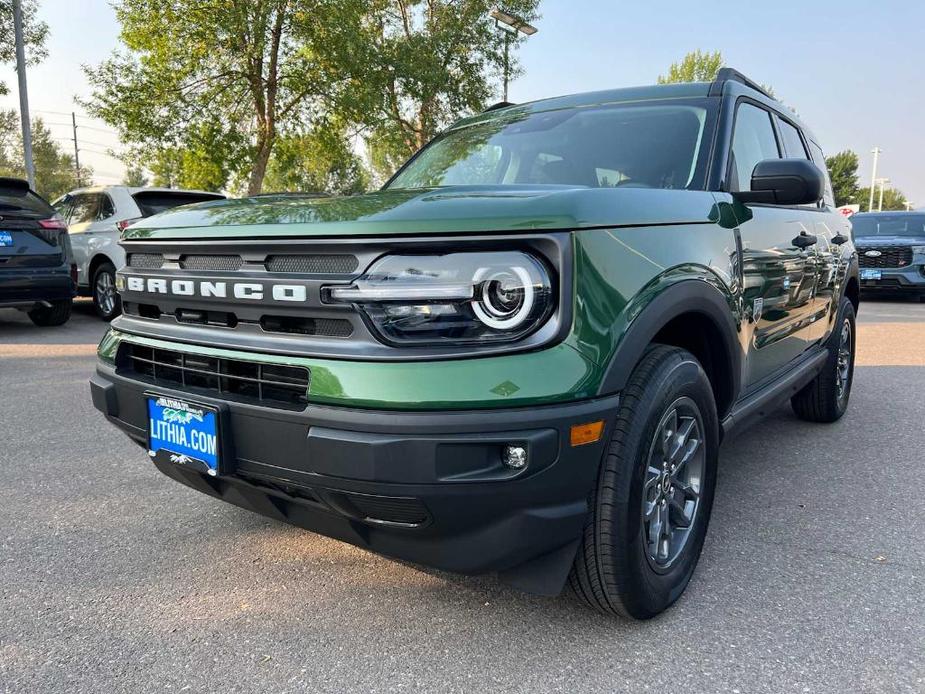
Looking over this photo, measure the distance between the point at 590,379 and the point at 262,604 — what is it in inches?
50.5

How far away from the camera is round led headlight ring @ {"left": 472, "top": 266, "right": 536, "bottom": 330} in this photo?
5.38ft

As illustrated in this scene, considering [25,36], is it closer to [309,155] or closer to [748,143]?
[309,155]

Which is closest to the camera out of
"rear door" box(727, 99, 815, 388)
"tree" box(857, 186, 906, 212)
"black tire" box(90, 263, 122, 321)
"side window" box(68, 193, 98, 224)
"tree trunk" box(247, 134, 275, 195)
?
"rear door" box(727, 99, 815, 388)

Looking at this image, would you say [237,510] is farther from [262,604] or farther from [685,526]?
[685,526]

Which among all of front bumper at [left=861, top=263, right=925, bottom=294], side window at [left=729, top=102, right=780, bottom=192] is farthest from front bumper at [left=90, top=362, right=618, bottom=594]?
front bumper at [left=861, top=263, right=925, bottom=294]

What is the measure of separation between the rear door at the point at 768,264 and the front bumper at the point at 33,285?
689 centimetres

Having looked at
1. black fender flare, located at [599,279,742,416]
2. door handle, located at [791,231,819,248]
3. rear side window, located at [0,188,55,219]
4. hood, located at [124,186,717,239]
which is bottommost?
black fender flare, located at [599,279,742,416]

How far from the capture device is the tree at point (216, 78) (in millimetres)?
13305

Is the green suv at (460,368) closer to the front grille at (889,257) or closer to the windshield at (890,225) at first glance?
the front grille at (889,257)

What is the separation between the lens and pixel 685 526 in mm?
2246

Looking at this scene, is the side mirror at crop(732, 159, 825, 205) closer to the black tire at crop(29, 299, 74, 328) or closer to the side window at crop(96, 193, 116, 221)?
the black tire at crop(29, 299, 74, 328)

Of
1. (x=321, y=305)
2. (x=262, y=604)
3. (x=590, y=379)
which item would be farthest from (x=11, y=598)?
(x=590, y=379)

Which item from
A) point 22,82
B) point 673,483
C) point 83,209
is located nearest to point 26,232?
point 83,209

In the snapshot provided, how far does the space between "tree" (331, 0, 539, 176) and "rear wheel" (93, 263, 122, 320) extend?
23.8 feet
